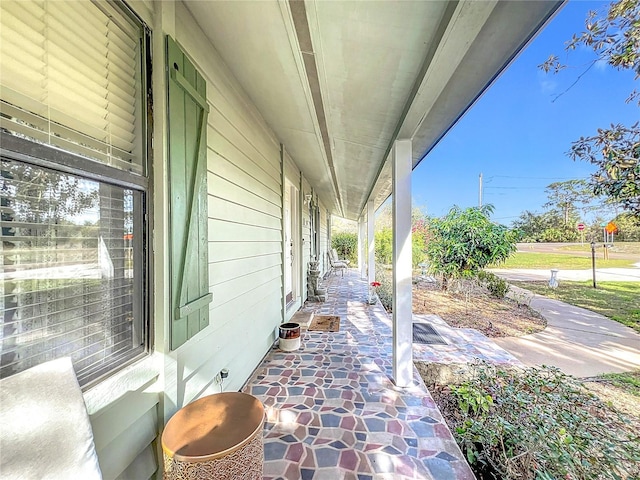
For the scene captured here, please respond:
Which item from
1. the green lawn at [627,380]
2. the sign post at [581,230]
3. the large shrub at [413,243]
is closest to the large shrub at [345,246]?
the large shrub at [413,243]

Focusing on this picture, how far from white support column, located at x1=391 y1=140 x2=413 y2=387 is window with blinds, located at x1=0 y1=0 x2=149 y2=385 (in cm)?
199

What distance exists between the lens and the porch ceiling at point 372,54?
1.19 metres

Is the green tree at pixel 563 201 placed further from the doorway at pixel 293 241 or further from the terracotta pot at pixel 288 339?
the terracotta pot at pixel 288 339

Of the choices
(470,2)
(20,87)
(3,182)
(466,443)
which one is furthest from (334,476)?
(470,2)

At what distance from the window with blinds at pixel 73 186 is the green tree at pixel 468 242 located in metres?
6.16

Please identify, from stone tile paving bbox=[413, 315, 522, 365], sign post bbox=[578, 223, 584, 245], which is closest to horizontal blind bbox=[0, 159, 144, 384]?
stone tile paving bbox=[413, 315, 522, 365]

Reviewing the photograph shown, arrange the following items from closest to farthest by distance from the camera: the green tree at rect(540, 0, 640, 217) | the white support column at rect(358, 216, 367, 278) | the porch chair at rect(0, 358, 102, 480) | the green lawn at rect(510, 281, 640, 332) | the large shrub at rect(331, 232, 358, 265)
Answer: the porch chair at rect(0, 358, 102, 480)
the green tree at rect(540, 0, 640, 217)
the green lawn at rect(510, 281, 640, 332)
the white support column at rect(358, 216, 367, 278)
the large shrub at rect(331, 232, 358, 265)

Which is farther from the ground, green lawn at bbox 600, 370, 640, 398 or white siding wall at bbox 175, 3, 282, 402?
white siding wall at bbox 175, 3, 282, 402

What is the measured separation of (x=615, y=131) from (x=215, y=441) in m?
3.95

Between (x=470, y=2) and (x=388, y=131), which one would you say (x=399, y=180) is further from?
(x=470, y=2)

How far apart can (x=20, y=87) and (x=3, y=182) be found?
0.29m

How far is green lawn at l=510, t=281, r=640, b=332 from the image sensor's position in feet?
16.9

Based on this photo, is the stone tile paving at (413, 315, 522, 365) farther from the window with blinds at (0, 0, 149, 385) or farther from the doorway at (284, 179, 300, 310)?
the window with blinds at (0, 0, 149, 385)

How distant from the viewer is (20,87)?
2.52ft
